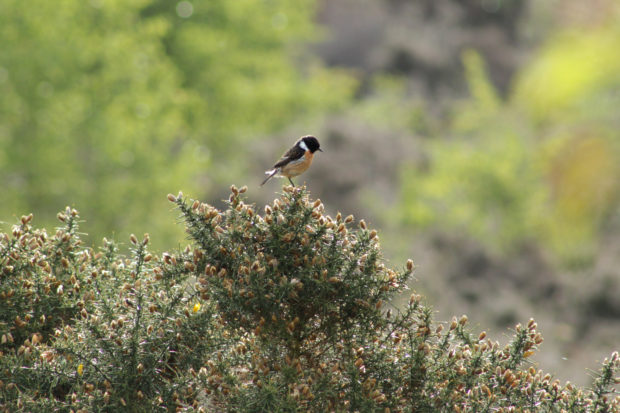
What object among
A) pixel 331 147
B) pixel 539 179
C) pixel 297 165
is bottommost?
pixel 297 165

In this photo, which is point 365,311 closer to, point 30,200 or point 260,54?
point 30,200

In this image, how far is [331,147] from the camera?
23.9m

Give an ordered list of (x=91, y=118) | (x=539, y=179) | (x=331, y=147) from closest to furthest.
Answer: (x=91, y=118), (x=539, y=179), (x=331, y=147)

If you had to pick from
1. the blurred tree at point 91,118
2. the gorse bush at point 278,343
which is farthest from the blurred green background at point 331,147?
the gorse bush at point 278,343

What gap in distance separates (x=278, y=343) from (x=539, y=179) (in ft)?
62.7

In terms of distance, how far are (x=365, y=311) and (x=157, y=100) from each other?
1643cm

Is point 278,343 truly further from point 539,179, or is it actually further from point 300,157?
point 539,179

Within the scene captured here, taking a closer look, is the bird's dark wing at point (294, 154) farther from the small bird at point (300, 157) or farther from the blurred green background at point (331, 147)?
the blurred green background at point (331, 147)

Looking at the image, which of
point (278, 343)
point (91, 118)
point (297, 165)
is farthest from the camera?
point (91, 118)

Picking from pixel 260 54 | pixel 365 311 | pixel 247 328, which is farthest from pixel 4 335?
pixel 260 54

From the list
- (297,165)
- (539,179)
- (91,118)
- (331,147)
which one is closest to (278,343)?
(297,165)

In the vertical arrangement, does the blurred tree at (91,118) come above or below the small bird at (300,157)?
above

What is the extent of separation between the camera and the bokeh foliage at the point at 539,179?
21125mm

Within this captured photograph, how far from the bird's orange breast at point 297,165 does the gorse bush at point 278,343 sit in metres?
2.06
